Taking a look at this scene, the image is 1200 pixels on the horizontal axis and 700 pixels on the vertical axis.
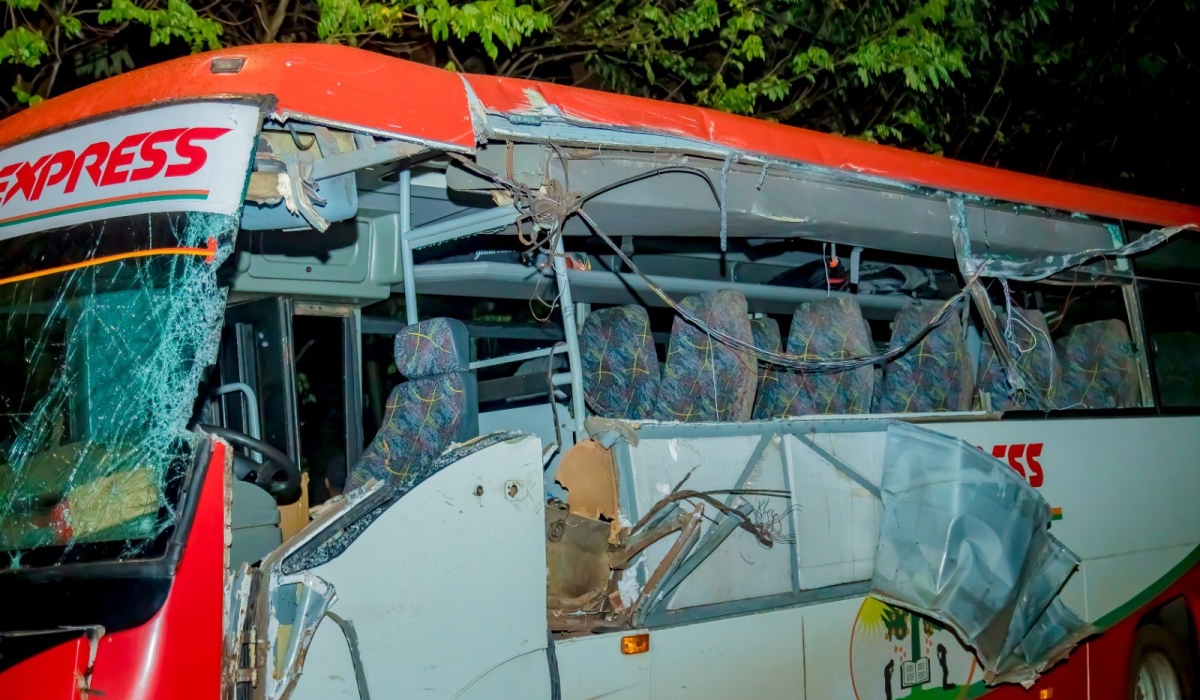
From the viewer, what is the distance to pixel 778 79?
9.90m

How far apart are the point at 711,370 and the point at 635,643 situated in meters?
1.38

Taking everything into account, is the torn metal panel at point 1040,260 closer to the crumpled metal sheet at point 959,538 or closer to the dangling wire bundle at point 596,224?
the dangling wire bundle at point 596,224

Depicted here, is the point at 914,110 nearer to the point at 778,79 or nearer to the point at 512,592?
the point at 778,79

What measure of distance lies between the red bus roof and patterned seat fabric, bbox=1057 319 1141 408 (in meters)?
2.58

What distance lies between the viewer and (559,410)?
217 inches

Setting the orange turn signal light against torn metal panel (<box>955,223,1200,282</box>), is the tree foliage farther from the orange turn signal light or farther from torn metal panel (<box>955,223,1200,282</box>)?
the orange turn signal light

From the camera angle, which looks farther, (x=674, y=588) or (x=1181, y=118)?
(x=1181, y=118)

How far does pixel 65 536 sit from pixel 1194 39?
13.9 m

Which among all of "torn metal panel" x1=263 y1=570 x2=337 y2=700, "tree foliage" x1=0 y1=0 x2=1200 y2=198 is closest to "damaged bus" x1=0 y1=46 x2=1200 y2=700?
"torn metal panel" x1=263 y1=570 x2=337 y2=700

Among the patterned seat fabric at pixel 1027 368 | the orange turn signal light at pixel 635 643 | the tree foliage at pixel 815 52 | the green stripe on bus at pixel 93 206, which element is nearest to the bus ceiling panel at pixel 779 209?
the patterned seat fabric at pixel 1027 368

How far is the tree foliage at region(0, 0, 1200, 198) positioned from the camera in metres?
7.72

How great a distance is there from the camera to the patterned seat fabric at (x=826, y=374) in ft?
16.8

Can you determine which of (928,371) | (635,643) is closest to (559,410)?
(635,643)

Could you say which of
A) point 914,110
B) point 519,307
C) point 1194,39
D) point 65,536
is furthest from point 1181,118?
point 65,536
